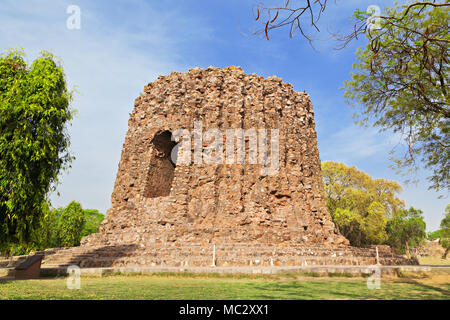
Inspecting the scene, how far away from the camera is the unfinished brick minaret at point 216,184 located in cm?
1468

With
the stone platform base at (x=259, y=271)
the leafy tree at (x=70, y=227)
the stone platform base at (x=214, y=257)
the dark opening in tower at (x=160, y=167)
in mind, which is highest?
the dark opening in tower at (x=160, y=167)

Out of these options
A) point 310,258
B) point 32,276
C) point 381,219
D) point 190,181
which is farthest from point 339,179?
point 32,276

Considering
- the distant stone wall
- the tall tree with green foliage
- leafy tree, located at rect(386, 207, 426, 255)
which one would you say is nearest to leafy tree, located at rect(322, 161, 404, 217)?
leafy tree, located at rect(386, 207, 426, 255)

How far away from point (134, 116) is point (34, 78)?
11225 mm

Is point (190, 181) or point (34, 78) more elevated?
point (34, 78)

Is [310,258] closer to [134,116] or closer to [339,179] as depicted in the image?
[134,116]

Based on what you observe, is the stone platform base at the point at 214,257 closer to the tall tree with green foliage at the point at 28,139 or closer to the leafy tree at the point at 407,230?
the tall tree with green foliage at the point at 28,139

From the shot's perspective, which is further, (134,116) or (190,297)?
(134,116)

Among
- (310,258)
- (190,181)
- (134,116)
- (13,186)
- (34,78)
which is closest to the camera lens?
(13,186)

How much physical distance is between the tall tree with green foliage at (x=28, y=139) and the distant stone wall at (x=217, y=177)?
6.74m

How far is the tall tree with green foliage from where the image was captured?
880 cm

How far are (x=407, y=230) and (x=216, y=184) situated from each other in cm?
3234

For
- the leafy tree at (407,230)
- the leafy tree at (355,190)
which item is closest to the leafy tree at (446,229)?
the leafy tree at (407,230)
